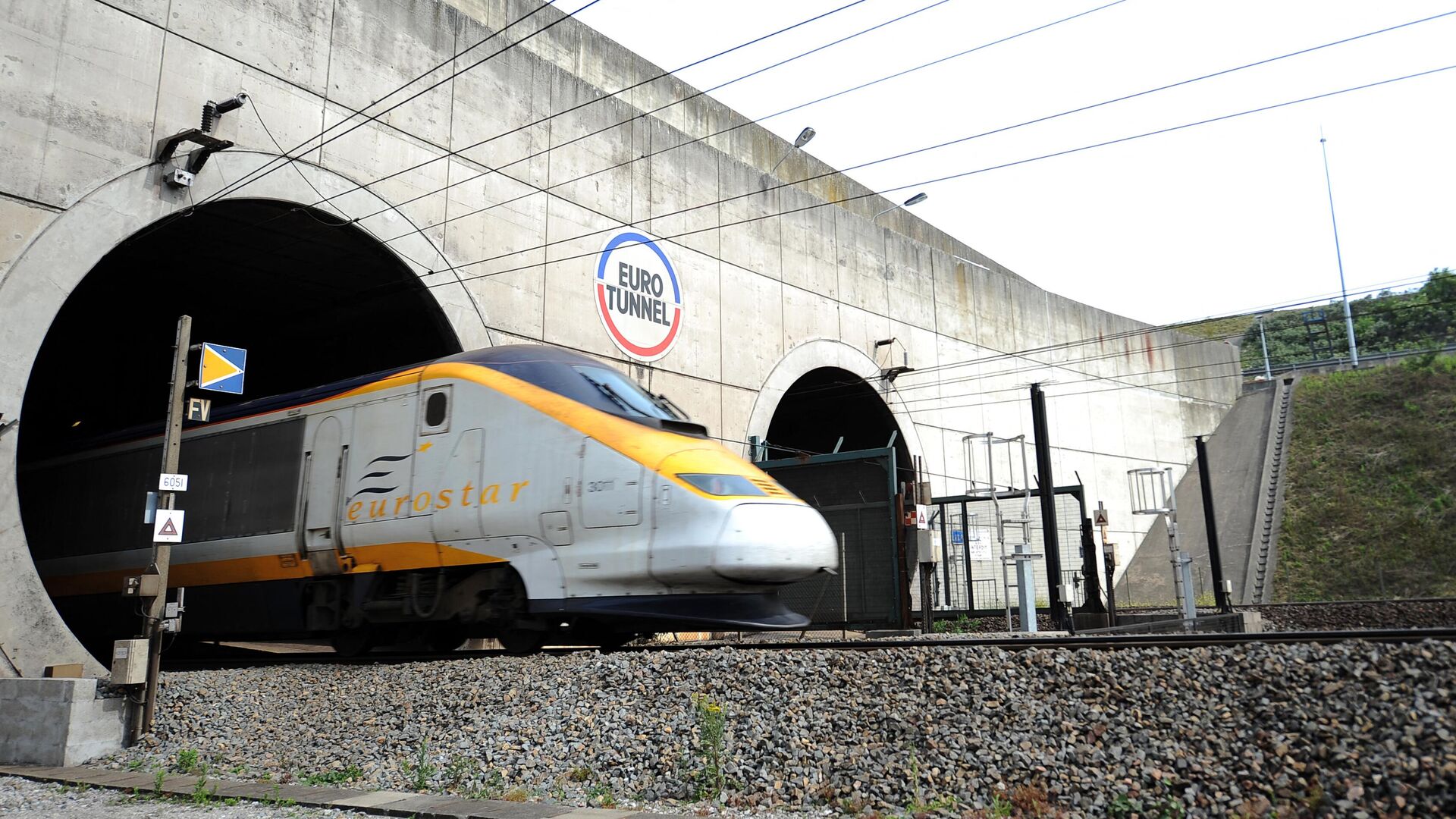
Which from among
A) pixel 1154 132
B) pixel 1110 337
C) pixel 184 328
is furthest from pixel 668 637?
pixel 1110 337

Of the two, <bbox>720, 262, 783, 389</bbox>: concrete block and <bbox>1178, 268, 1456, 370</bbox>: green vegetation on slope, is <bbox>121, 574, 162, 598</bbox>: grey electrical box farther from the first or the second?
<bbox>1178, 268, 1456, 370</bbox>: green vegetation on slope

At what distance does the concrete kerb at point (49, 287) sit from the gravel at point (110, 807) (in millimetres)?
3353

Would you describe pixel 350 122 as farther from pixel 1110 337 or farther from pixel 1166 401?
pixel 1166 401

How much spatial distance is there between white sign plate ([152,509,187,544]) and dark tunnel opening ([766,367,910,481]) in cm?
1556

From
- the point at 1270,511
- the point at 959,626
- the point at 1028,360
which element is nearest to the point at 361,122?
the point at 959,626

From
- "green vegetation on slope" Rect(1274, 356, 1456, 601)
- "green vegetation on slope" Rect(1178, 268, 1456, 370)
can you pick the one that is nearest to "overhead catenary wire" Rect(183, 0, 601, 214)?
"green vegetation on slope" Rect(1274, 356, 1456, 601)

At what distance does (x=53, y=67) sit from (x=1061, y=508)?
25.4 m

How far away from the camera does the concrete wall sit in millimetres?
11016

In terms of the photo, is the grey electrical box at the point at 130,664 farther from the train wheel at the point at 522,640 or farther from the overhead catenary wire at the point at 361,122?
the overhead catenary wire at the point at 361,122

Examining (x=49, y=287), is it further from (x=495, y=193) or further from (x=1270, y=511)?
(x=1270, y=511)

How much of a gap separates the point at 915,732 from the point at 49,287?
10.9m

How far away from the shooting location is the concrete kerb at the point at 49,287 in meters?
10.1

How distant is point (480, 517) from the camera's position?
10297 millimetres

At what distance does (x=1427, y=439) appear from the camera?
3325cm
